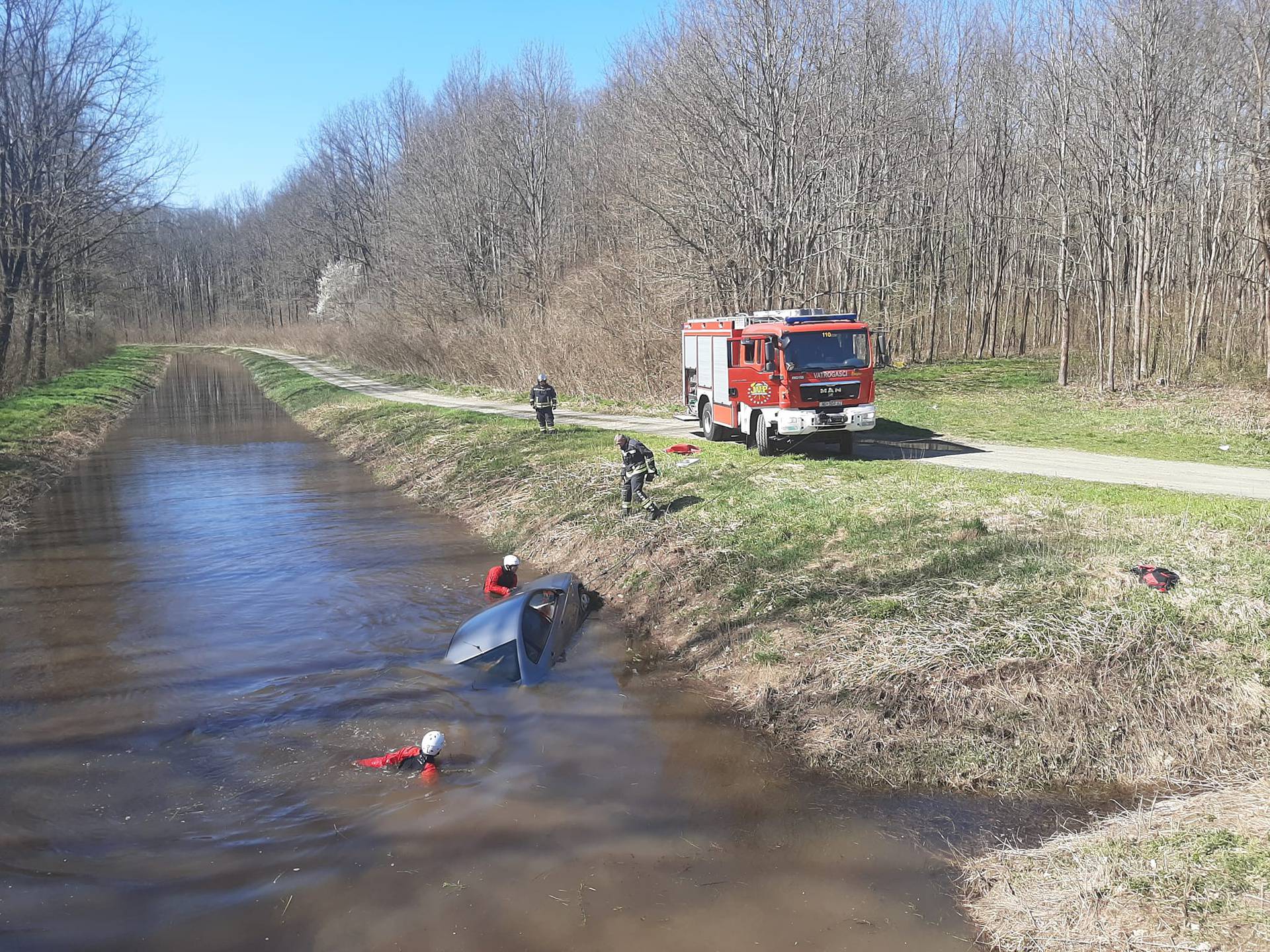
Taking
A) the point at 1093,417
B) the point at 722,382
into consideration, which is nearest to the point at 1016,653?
the point at 722,382

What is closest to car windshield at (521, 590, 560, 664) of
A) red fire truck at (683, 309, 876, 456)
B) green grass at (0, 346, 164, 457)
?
red fire truck at (683, 309, 876, 456)

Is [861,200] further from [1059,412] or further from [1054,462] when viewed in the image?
[1054,462]

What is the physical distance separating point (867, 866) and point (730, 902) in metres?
1.13

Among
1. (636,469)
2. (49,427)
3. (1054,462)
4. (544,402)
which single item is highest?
(544,402)

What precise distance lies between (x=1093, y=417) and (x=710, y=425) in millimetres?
10079

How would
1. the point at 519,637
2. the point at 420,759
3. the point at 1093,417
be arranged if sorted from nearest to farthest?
1. the point at 420,759
2. the point at 519,637
3. the point at 1093,417

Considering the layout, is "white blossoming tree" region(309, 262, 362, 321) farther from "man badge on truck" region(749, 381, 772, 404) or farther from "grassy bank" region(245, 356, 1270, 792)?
"grassy bank" region(245, 356, 1270, 792)

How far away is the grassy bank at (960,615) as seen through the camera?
801cm

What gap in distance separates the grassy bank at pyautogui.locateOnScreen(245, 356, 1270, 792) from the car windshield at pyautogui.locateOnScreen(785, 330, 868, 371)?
2412 millimetres

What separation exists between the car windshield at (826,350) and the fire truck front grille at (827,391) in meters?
0.33

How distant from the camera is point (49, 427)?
86.1 feet

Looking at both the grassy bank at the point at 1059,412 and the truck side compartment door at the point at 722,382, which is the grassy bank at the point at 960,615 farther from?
the grassy bank at the point at 1059,412

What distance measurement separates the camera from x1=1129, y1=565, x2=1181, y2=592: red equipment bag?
30.7 feet

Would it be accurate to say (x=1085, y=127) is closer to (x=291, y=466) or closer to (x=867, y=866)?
(x=291, y=466)
